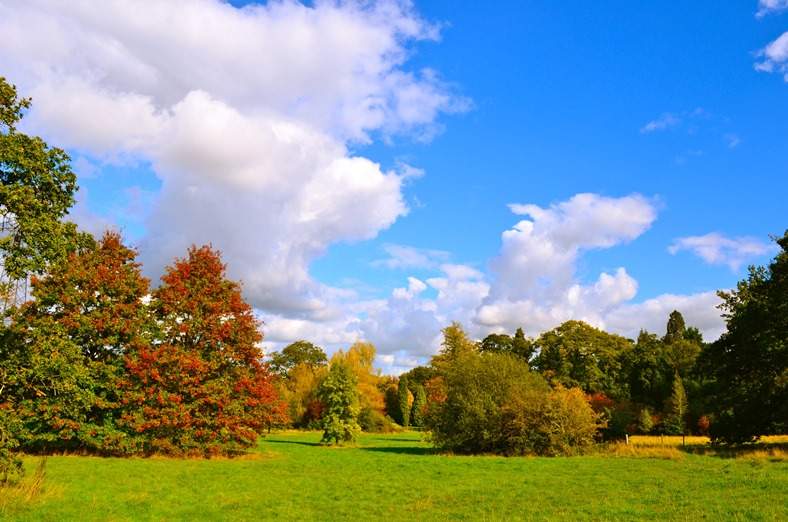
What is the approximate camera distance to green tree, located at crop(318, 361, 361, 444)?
140 ft

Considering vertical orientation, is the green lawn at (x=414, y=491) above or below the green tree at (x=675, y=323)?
below

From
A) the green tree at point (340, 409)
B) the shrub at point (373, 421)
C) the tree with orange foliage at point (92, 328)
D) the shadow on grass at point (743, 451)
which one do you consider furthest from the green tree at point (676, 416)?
the tree with orange foliage at point (92, 328)

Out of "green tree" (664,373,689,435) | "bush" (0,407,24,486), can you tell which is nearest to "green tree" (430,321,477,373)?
"green tree" (664,373,689,435)

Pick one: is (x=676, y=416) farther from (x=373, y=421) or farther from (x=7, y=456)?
(x=7, y=456)

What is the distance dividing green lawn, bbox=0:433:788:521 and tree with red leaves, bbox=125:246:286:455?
12.0 ft

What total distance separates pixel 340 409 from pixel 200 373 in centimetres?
1578

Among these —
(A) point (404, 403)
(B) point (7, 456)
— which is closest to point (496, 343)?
(A) point (404, 403)

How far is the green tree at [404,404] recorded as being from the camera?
78812 millimetres

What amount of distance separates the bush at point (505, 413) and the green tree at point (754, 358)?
7552 millimetres

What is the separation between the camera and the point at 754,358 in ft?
100.0

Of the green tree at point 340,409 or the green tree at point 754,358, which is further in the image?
the green tree at point 340,409

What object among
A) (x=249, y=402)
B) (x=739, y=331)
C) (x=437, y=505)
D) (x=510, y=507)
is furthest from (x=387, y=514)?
(x=739, y=331)

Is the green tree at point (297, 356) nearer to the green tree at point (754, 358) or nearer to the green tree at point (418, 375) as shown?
the green tree at point (418, 375)

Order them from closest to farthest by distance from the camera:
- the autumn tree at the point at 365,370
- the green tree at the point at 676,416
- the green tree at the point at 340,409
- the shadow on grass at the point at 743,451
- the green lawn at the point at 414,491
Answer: the green lawn at the point at 414,491 < the shadow on grass at the point at 743,451 < the green tree at the point at 340,409 < the green tree at the point at 676,416 < the autumn tree at the point at 365,370
